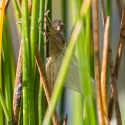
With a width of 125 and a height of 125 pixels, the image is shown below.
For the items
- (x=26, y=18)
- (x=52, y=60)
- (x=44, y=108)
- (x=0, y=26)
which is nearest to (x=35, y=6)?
(x=26, y=18)

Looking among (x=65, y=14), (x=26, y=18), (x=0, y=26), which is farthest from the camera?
(x=65, y=14)

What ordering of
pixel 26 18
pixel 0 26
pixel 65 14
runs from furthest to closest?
pixel 65 14 < pixel 0 26 < pixel 26 18

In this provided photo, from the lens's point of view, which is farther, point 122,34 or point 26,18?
point 122,34

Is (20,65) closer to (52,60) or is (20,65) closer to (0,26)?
(0,26)

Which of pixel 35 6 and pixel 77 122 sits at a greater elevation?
pixel 35 6

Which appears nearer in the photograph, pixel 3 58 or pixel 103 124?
pixel 103 124

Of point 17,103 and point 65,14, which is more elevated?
point 65,14

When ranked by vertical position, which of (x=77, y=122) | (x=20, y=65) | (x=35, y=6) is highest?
(x=35, y=6)

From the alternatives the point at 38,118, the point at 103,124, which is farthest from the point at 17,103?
the point at 103,124

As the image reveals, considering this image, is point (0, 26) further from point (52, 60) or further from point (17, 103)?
point (52, 60)
